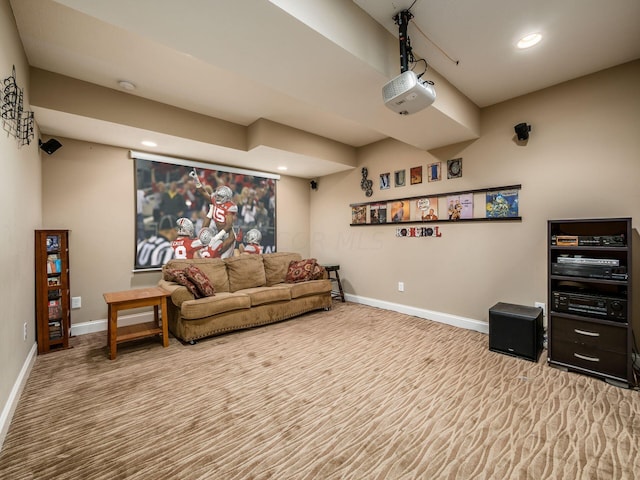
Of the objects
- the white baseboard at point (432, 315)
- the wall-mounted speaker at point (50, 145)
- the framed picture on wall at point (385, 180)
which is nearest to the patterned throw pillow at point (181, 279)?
the wall-mounted speaker at point (50, 145)

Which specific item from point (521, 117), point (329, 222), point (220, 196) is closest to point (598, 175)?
point (521, 117)

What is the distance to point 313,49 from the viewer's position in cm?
182

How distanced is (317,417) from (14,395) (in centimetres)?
200

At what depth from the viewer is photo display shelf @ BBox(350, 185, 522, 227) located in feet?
10.3

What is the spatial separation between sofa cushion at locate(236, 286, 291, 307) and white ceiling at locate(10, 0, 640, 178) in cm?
211

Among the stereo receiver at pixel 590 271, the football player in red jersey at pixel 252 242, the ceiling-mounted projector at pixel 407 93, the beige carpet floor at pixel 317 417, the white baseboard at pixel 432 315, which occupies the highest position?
the ceiling-mounted projector at pixel 407 93

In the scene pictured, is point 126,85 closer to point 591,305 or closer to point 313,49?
point 313,49

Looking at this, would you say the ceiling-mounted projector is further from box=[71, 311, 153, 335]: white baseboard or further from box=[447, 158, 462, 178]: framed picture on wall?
box=[71, 311, 153, 335]: white baseboard

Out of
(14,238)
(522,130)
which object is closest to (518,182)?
(522,130)

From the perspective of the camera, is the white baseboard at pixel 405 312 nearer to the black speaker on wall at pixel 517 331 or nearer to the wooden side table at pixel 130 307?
the black speaker on wall at pixel 517 331

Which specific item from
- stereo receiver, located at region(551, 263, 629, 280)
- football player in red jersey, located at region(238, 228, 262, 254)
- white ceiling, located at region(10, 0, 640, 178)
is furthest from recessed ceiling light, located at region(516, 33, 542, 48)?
football player in red jersey, located at region(238, 228, 262, 254)

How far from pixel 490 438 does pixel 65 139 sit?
474cm

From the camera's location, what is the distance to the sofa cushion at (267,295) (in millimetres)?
3564

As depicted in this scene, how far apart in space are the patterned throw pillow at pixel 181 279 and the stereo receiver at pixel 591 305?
344cm
